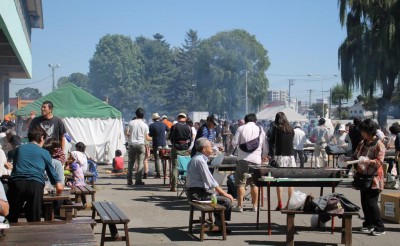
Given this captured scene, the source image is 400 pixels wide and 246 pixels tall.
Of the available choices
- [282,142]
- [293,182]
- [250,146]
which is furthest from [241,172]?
[293,182]

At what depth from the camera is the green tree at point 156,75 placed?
101750mm

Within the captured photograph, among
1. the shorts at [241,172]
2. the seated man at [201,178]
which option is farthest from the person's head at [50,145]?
the shorts at [241,172]

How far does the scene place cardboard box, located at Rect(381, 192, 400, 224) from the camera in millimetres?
10188

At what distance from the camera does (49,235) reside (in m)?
5.70

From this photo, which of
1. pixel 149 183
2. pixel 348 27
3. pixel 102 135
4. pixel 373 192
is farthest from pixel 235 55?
pixel 373 192

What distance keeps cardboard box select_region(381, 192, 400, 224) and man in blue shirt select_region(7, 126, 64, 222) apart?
19.4 ft

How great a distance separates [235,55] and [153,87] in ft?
93.9

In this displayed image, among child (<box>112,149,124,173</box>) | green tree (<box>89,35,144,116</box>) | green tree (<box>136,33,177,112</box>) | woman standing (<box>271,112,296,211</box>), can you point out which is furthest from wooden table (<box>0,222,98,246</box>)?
green tree (<box>89,35,144,116</box>)

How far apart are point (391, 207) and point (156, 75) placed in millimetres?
96461

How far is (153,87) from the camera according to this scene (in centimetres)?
10294

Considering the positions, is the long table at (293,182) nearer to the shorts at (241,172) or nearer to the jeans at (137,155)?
the shorts at (241,172)

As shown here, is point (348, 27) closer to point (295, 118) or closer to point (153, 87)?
point (295, 118)

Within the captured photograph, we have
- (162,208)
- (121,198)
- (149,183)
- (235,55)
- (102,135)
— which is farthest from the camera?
(235,55)

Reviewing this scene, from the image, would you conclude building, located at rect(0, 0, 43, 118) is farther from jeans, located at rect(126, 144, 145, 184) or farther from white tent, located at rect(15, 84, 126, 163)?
jeans, located at rect(126, 144, 145, 184)
